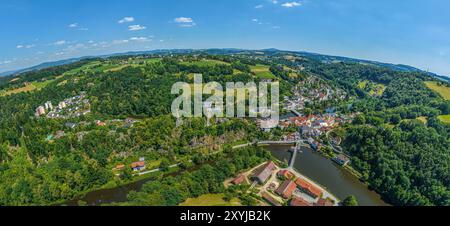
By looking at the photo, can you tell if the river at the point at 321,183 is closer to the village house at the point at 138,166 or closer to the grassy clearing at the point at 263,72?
the village house at the point at 138,166

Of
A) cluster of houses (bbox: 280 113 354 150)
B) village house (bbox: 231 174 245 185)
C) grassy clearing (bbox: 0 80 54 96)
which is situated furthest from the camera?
grassy clearing (bbox: 0 80 54 96)

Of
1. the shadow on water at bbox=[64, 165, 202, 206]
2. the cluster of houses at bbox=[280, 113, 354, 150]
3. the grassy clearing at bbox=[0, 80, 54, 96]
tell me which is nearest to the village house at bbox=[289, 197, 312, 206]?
the cluster of houses at bbox=[280, 113, 354, 150]

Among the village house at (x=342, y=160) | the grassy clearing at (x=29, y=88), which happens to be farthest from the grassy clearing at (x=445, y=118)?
the grassy clearing at (x=29, y=88)

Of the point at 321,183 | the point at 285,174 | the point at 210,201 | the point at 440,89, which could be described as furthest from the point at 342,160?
the point at 440,89

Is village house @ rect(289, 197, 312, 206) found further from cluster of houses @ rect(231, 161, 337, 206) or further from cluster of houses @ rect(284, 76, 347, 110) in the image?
cluster of houses @ rect(284, 76, 347, 110)
